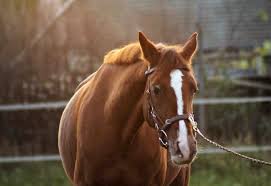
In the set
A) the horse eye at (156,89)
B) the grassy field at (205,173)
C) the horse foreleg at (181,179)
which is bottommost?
the grassy field at (205,173)

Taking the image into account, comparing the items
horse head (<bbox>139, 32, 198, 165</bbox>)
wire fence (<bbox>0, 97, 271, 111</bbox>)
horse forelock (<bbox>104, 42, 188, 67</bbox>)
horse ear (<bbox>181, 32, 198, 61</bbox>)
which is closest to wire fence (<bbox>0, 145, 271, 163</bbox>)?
wire fence (<bbox>0, 97, 271, 111</bbox>)

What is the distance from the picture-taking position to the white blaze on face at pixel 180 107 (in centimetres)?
480

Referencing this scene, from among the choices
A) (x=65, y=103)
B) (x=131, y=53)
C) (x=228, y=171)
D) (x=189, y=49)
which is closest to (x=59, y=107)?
(x=65, y=103)

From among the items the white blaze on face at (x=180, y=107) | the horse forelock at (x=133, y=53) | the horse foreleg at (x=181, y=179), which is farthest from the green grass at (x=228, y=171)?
the white blaze on face at (x=180, y=107)

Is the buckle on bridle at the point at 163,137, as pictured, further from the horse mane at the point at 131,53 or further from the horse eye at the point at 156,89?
the horse mane at the point at 131,53

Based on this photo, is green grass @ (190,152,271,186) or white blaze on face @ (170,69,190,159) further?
green grass @ (190,152,271,186)

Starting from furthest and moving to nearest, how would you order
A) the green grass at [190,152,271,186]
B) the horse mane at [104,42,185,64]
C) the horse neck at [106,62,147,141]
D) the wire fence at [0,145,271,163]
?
the wire fence at [0,145,271,163], the green grass at [190,152,271,186], the horse neck at [106,62,147,141], the horse mane at [104,42,185,64]

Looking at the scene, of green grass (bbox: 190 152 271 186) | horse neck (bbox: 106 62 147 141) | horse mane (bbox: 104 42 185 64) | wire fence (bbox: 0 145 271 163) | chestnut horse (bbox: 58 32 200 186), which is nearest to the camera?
chestnut horse (bbox: 58 32 200 186)

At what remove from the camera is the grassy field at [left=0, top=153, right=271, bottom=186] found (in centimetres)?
1009

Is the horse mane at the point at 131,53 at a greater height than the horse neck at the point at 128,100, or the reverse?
the horse mane at the point at 131,53

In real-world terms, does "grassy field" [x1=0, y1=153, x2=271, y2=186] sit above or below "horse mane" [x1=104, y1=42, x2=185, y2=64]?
below

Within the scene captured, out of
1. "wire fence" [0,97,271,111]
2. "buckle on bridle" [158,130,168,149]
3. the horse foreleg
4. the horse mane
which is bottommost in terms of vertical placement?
"wire fence" [0,97,271,111]

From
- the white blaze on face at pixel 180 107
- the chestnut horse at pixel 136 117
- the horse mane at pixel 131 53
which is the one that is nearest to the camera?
the white blaze on face at pixel 180 107

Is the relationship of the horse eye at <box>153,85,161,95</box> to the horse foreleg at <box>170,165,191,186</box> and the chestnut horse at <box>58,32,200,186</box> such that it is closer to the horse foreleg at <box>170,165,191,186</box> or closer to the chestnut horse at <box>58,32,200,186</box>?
the chestnut horse at <box>58,32,200,186</box>
